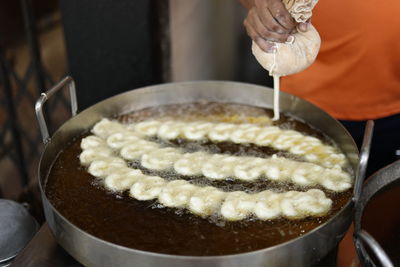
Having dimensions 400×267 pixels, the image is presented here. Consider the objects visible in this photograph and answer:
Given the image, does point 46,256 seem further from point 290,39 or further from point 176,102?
point 290,39

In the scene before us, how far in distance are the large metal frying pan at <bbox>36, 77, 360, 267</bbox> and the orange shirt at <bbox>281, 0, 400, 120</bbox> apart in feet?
0.82

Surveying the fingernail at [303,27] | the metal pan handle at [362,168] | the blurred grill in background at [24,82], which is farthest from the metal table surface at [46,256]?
the blurred grill in background at [24,82]

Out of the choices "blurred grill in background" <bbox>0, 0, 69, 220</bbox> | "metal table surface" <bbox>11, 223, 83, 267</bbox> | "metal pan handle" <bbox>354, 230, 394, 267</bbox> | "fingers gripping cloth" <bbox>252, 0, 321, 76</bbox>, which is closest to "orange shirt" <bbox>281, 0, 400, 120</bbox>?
"fingers gripping cloth" <bbox>252, 0, 321, 76</bbox>

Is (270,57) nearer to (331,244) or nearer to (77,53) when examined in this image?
(331,244)

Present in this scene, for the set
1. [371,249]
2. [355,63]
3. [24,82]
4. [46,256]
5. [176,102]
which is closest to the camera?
[371,249]

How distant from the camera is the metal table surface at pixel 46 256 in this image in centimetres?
158

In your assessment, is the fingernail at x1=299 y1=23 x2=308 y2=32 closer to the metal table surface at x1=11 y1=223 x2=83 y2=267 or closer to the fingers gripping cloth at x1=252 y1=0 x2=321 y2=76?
the fingers gripping cloth at x1=252 y1=0 x2=321 y2=76

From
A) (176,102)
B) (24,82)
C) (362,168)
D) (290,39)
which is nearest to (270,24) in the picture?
(290,39)

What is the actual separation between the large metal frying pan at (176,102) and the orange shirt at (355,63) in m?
0.25

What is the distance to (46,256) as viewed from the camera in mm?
1609

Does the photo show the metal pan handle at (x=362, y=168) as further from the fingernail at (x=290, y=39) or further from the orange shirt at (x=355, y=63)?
the orange shirt at (x=355, y=63)

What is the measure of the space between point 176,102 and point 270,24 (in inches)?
29.8

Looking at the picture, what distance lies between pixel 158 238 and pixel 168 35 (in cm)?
173

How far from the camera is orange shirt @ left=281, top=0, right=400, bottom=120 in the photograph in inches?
78.9
